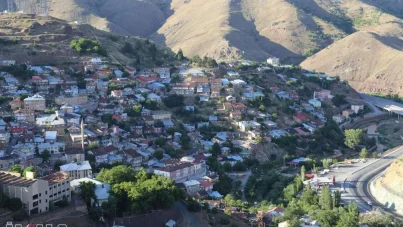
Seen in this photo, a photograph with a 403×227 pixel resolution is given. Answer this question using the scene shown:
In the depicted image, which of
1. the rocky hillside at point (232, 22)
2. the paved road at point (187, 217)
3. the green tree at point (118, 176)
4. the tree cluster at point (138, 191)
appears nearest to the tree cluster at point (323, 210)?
the paved road at point (187, 217)

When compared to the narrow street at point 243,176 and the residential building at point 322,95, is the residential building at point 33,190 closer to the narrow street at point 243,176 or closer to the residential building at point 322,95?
the narrow street at point 243,176

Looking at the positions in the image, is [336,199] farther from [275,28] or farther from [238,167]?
[275,28]

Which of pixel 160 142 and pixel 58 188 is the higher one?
pixel 58 188

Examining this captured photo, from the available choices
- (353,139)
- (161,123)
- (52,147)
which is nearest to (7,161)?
(52,147)

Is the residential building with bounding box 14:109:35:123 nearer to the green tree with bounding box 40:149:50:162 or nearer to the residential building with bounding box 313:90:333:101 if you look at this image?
the green tree with bounding box 40:149:50:162

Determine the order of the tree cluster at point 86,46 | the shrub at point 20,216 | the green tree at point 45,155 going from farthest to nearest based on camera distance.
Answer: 1. the tree cluster at point 86,46
2. the green tree at point 45,155
3. the shrub at point 20,216

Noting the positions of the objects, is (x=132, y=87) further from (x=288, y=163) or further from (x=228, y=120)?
(x=288, y=163)
